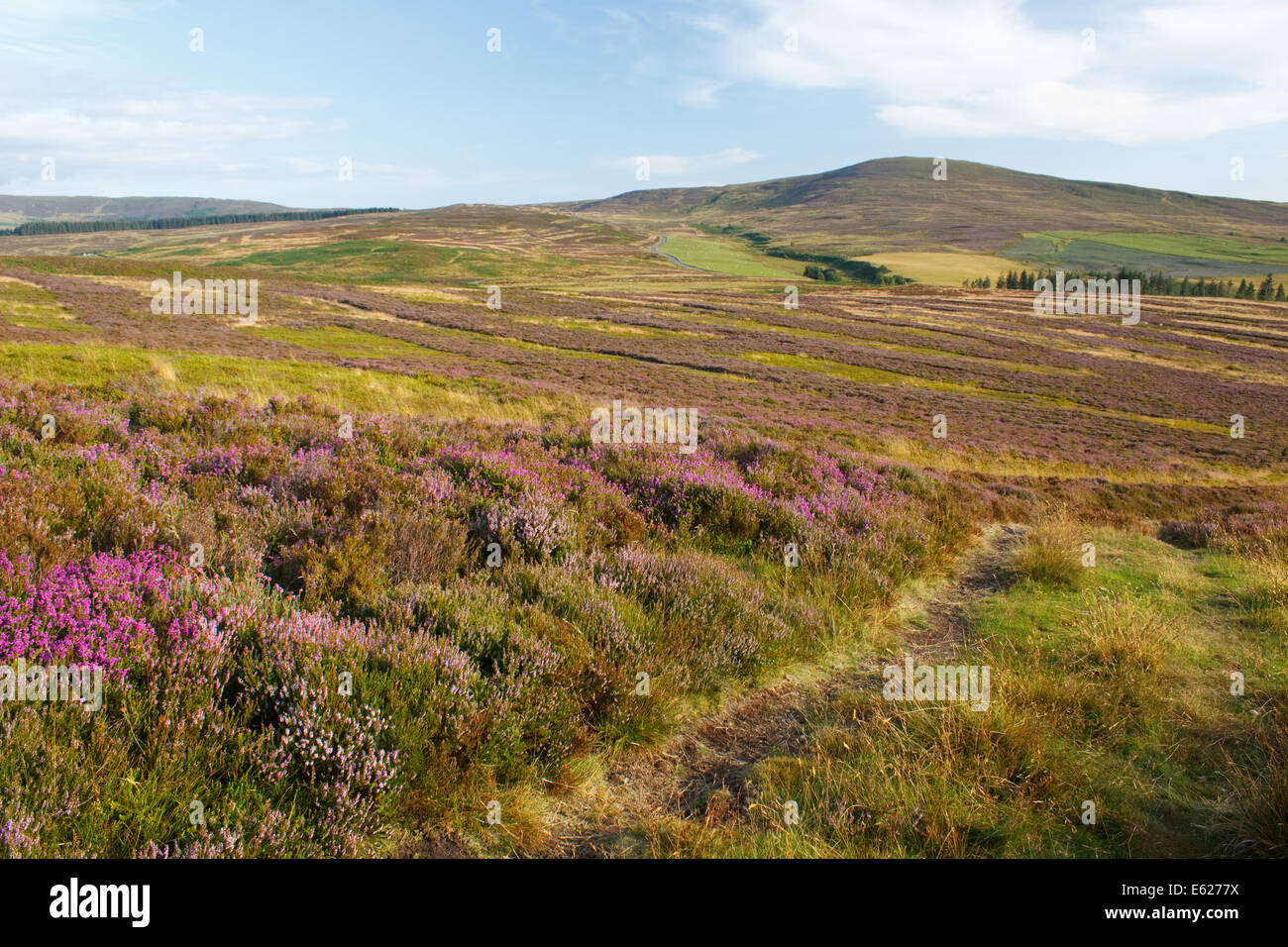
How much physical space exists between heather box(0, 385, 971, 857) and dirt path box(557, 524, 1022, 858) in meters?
0.22

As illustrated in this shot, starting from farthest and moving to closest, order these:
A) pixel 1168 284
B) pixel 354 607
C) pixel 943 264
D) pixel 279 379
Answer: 1. pixel 943 264
2. pixel 1168 284
3. pixel 279 379
4. pixel 354 607

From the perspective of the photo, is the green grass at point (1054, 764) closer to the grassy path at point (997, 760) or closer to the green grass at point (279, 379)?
the grassy path at point (997, 760)

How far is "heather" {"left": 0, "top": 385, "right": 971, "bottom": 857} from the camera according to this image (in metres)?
2.76

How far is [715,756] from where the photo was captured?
389 cm

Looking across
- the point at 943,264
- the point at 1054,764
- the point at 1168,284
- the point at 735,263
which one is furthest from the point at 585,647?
the point at 735,263

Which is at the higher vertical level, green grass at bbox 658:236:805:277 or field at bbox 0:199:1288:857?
green grass at bbox 658:236:805:277

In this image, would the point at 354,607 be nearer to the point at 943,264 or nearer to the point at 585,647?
the point at 585,647

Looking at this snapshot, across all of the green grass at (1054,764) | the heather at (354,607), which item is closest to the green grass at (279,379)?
the heather at (354,607)

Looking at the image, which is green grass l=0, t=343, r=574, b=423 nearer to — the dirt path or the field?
the field

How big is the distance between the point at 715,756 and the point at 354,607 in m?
2.52

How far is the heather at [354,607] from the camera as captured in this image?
9.05ft

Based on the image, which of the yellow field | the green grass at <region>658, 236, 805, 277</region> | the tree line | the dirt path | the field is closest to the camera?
the field

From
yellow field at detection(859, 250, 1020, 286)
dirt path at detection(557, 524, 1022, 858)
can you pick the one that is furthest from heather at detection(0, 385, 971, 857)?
→ yellow field at detection(859, 250, 1020, 286)
